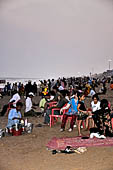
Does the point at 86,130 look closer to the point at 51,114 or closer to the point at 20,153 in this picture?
the point at 51,114

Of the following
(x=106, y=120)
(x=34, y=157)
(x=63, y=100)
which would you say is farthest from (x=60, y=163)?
(x=63, y=100)

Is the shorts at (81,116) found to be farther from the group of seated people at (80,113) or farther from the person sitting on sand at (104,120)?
the person sitting on sand at (104,120)

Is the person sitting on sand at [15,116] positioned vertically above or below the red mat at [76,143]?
above

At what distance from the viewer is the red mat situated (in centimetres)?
539

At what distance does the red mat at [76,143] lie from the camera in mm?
5391

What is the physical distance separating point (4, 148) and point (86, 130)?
2382 mm

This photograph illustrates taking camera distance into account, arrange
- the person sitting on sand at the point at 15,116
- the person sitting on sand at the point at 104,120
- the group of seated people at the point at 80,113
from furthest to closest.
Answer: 1. the person sitting on sand at the point at 15,116
2. the group of seated people at the point at 80,113
3. the person sitting on sand at the point at 104,120

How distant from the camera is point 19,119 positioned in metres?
6.95

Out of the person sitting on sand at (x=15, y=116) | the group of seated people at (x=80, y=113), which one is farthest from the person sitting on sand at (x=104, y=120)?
the person sitting on sand at (x=15, y=116)

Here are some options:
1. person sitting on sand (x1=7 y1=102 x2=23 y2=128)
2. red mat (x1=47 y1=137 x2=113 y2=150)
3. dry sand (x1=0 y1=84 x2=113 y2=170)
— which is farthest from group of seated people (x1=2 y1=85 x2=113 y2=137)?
dry sand (x1=0 y1=84 x2=113 y2=170)

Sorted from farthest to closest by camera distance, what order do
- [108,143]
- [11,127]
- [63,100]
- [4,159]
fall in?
[63,100]
[11,127]
[108,143]
[4,159]

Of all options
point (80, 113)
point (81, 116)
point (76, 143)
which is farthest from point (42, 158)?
point (80, 113)

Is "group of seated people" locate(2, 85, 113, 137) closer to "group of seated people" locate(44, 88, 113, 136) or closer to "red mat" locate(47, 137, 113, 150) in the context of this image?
"group of seated people" locate(44, 88, 113, 136)

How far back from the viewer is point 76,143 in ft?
18.2
